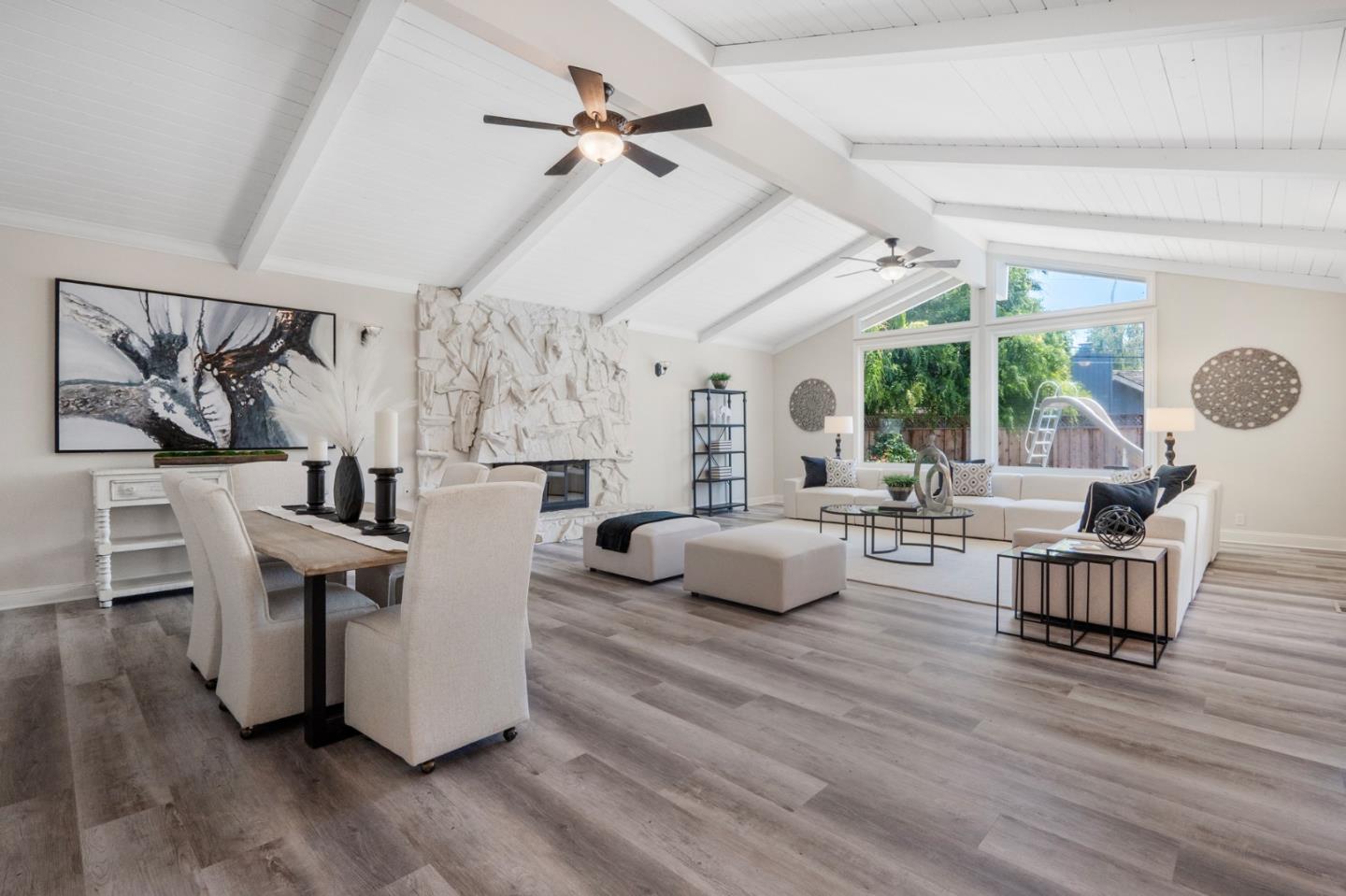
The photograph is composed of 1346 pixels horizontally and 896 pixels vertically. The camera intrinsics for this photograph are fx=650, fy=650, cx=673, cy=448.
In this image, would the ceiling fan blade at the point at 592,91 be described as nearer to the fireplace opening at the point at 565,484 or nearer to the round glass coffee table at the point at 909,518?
the round glass coffee table at the point at 909,518

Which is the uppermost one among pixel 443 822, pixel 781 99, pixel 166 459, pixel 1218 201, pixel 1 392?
pixel 781 99

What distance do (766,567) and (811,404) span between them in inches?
232

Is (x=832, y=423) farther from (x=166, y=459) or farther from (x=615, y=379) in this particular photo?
(x=166, y=459)

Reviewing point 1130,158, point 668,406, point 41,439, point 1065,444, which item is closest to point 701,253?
point 668,406

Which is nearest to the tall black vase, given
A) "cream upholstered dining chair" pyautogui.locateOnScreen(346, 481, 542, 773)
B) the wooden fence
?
"cream upholstered dining chair" pyautogui.locateOnScreen(346, 481, 542, 773)

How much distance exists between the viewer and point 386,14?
2.87 m

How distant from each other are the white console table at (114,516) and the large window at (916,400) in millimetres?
7468

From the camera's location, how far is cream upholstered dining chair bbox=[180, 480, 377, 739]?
2297mm

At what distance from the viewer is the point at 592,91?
2.84 meters

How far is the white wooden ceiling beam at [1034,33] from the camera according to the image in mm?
2402

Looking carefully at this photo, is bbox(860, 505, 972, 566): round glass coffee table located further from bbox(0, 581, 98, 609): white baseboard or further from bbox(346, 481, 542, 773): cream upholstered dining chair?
bbox(0, 581, 98, 609): white baseboard

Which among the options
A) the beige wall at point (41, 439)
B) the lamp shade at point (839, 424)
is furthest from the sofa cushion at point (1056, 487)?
the beige wall at point (41, 439)

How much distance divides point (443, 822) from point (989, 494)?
673 cm

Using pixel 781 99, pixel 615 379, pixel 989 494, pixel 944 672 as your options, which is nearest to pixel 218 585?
pixel 944 672
